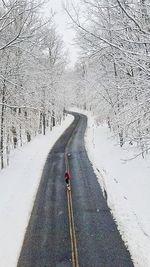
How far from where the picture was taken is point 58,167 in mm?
27547

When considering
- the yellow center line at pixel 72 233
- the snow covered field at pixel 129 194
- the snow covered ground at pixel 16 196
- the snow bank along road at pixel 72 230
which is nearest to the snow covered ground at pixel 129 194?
the snow covered field at pixel 129 194

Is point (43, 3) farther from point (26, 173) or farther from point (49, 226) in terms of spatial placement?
point (26, 173)

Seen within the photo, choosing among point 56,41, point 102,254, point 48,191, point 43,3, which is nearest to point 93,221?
point 102,254

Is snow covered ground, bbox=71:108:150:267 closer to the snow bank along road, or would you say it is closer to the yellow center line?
the snow bank along road

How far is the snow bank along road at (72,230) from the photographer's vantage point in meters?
12.4

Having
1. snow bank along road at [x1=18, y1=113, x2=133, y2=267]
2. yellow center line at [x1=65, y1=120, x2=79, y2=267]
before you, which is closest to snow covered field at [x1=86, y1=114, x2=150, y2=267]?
snow bank along road at [x1=18, y1=113, x2=133, y2=267]

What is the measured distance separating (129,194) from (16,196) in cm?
656

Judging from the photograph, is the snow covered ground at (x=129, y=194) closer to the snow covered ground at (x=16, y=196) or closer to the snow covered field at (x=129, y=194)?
the snow covered field at (x=129, y=194)

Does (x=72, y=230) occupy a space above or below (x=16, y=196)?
below

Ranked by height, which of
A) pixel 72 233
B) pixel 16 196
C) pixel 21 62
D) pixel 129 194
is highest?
pixel 21 62

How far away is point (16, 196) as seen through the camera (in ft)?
66.0

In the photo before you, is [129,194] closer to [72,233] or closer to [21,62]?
[72,233]

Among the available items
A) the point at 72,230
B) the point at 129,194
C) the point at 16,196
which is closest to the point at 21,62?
the point at 16,196

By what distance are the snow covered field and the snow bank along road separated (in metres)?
0.43
